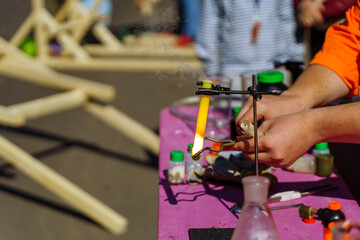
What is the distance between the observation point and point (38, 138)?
3.82 meters

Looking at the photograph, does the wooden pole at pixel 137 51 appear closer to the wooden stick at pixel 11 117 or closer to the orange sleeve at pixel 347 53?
the wooden stick at pixel 11 117

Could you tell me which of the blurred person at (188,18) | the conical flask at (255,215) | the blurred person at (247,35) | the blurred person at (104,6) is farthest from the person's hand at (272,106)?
the blurred person at (104,6)

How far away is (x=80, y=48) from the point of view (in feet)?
17.9

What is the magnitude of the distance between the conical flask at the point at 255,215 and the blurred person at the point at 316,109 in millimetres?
218

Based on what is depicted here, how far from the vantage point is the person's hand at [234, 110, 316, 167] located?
1099mm

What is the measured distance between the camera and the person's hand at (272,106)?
4.24 ft

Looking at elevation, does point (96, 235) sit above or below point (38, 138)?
below

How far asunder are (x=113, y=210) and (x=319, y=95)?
5.98ft

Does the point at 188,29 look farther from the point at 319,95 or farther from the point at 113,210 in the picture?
the point at 319,95

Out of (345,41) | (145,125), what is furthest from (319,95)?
(145,125)

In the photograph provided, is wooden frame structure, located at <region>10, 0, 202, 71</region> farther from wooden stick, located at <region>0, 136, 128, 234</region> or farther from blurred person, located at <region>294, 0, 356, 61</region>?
wooden stick, located at <region>0, 136, 128, 234</region>

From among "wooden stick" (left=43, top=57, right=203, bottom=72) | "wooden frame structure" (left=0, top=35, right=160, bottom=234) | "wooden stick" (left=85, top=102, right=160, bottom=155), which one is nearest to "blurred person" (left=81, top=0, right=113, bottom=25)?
"wooden stick" (left=43, top=57, right=203, bottom=72)

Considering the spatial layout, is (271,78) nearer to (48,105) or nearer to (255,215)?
(255,215)

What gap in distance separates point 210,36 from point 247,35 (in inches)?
8.1
